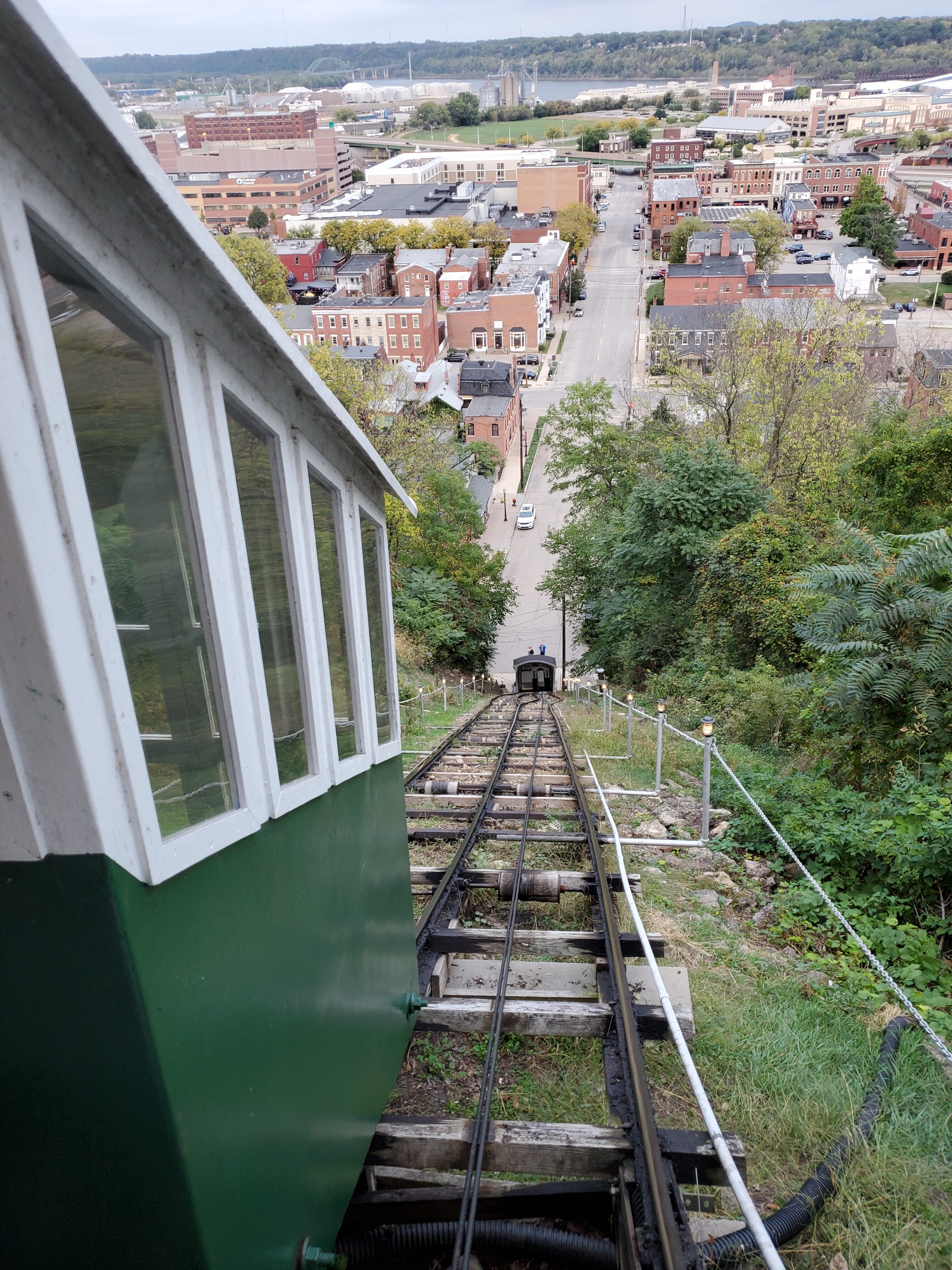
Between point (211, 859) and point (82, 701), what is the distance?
560mm

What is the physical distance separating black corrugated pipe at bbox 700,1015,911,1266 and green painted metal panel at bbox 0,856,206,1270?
5.79 feet

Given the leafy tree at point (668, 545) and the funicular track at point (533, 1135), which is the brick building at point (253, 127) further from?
the funicular track at point (533, 1135)

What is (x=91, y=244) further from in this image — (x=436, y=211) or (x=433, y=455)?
(x=436, y=211)

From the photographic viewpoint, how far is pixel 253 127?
156125mm

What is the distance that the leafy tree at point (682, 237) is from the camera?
262ft

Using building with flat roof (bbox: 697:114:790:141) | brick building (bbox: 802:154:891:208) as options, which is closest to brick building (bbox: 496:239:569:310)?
brick building (bbox: 802:154:891:208)

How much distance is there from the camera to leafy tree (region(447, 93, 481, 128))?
188 metres

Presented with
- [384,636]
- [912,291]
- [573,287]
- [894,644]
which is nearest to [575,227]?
[573,287]

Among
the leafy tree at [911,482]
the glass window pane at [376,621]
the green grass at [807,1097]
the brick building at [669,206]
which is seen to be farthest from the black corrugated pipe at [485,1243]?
the brick building at [669,206]

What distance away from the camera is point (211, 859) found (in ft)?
5.77

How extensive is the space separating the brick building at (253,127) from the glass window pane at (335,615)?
178 metres

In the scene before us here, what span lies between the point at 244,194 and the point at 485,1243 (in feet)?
384

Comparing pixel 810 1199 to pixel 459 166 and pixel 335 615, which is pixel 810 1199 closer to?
pixel 335 615

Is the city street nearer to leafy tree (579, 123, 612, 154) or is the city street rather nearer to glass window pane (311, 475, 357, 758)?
glass window pane (311, 475, 357, 758)
